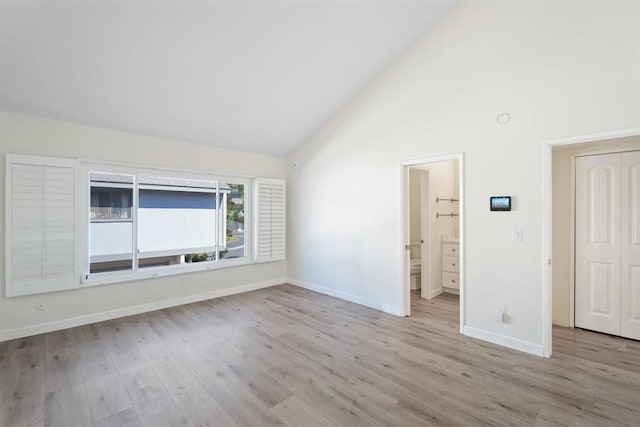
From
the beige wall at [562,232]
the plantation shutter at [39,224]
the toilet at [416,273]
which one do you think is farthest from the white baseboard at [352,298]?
the plantation shutter at [39,224]

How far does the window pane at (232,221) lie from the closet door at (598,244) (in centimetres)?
474

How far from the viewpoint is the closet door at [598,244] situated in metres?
3.19

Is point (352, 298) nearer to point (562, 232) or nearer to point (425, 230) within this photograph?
point (425, 230)

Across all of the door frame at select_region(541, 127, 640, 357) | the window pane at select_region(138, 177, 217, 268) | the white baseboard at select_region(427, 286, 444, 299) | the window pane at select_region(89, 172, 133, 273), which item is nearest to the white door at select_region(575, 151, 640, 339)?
the door frame at select_region(541, 127, 640, 357)

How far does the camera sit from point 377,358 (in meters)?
2.78

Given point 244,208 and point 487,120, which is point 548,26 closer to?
point 487,120

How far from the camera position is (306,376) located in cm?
249

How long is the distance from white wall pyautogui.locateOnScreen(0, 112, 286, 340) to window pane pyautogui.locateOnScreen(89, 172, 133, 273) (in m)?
0.28

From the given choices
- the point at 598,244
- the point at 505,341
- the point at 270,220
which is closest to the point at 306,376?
the point at 505,341

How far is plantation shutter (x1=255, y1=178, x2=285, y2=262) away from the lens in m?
5.18

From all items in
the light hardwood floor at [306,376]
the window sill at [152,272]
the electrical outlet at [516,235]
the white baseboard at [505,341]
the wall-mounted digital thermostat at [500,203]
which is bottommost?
the light hardwood floor at [306,376]

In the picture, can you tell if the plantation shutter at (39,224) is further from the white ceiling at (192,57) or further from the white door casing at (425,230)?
the white door casing at (425,230)

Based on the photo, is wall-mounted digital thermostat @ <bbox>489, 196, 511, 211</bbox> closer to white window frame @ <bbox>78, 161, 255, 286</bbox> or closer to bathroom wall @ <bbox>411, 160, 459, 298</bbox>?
bathroom wall @ <bbox>411, 160, 459, 298</bbox>

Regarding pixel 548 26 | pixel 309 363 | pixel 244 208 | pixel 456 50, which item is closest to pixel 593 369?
pixel 309 363
